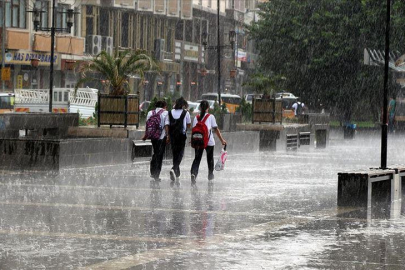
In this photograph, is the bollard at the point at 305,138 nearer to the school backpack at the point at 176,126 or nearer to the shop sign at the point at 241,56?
the school backpack at the point at 176,126

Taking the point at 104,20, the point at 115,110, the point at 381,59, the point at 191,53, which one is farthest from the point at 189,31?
the point at 115,110

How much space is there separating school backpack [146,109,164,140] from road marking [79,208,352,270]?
6.47 m

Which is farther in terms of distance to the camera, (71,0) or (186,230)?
(71,0)

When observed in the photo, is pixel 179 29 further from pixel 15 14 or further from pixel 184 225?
pixel 184 225

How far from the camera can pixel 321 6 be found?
59719 millimetres

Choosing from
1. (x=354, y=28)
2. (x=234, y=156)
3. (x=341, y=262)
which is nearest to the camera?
(x=341, y=262)

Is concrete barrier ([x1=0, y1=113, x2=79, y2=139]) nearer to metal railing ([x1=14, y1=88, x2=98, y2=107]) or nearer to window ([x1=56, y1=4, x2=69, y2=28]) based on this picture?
metal railing ([x1=14, y1=88, x2=98, y2=107])

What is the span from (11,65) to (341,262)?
4991 cm

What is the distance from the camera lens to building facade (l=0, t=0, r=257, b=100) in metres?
59.4

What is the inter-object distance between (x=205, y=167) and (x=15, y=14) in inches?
1409

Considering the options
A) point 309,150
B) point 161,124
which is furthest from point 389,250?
point 309,150

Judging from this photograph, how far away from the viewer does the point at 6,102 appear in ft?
158

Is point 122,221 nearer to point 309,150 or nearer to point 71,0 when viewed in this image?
point 309,150

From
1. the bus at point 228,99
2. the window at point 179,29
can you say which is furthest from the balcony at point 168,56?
the bus at point 228,99
